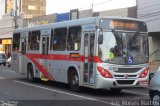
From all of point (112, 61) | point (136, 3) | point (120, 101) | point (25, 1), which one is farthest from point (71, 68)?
point (25, 1)

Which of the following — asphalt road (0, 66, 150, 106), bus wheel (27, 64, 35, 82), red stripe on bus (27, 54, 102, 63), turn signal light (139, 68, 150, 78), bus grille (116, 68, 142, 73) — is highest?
red stripe on bus (27, 54, 102, 63)

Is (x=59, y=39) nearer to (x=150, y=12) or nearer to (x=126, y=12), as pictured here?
(x=150, y=12)

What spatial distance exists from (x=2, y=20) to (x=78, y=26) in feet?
171

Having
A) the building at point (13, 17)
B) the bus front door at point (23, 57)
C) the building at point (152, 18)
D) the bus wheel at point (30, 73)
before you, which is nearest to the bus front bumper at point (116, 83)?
the bus wheel at point (30, 73)

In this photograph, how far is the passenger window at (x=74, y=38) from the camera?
17.4 metres

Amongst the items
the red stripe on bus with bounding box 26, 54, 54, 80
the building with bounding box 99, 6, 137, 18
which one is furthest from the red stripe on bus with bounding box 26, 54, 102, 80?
the building with bounding box 99, 6, 137, 18

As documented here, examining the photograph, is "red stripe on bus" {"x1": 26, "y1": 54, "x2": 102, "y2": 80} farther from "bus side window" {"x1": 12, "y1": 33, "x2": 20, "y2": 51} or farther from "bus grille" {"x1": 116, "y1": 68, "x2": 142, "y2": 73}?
"bus side window" {"x1": 12, "y1": 33, "x2": 20, "y2": 51}

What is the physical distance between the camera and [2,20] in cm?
6806

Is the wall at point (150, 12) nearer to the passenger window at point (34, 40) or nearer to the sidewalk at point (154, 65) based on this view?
the sidewalk at point (154, 65)

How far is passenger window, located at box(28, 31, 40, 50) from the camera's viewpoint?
21828 millimetres

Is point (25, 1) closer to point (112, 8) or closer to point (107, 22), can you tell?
point (112, 8)

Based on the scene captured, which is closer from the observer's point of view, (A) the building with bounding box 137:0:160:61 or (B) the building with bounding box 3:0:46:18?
(A) the building with bounding box 137:0:160:61

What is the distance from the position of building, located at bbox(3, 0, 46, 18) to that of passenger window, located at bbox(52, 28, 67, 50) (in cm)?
4278

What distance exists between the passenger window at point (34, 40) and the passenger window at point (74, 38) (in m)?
3.92
